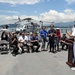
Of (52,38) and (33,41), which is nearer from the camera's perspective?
(52,38)

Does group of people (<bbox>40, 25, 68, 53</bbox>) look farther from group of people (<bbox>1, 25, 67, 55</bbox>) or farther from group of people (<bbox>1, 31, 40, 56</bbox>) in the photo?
group of people (<bbox>1, 31, 40, 56</bbox>)

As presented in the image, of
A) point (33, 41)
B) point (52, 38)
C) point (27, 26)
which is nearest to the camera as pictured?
point (52, 38)

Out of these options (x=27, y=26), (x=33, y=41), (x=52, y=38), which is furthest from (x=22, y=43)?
(x=27, y=26)

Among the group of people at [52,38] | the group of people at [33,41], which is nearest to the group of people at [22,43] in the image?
the group of people at [33,41]

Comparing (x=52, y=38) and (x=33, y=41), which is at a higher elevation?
(x=52, y=38)

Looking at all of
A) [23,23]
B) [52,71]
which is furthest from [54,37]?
[23,23]

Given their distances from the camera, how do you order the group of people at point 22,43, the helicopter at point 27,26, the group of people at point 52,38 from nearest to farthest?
the group of people at point 22,43 < the group of people at point 52,38 < the helicopter at point 27,26

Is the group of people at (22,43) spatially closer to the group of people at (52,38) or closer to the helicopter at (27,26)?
the group of people at (52,38)

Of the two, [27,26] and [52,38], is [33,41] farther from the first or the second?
[27,26]

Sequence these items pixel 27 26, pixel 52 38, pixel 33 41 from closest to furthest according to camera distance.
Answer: pixel 52 38, pixel 33 41, pixel 27 26

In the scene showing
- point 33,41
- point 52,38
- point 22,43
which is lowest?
point 22,43

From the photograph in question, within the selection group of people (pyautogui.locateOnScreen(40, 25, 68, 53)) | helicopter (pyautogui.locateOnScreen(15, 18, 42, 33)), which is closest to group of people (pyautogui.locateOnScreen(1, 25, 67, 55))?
group of people (pyautogui.locateOnScreen(40, 25, 68, 53))

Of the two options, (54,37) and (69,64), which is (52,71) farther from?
(54,37)

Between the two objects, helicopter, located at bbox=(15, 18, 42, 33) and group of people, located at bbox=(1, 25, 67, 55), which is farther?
helicopter, located at bbox=(15, 18, 42, 33)
